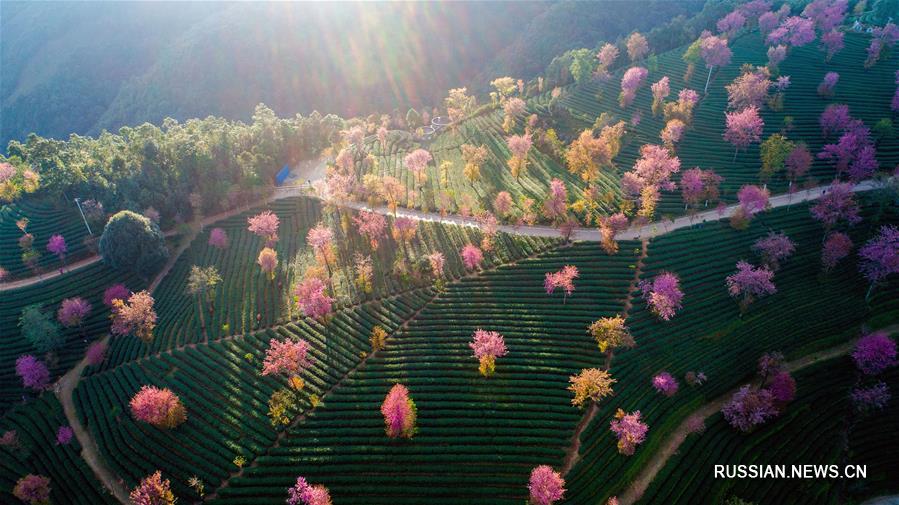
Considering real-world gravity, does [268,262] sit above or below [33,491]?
above

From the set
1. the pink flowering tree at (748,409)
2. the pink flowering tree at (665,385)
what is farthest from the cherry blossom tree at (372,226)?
the pink flowering tree at (748,409)

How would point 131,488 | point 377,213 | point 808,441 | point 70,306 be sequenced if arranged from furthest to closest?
point 377,213
point 70,306
point 808,441
point 131,488

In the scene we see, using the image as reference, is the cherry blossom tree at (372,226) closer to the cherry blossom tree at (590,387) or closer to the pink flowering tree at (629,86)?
the cherry blossom tree at (590,387)

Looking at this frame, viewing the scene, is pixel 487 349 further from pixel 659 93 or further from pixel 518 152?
pixel 659 93

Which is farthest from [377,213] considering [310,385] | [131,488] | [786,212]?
[786,212]

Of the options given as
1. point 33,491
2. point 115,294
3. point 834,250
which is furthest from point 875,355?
→ point 115,294

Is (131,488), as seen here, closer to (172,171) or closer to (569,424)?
(569,424)
